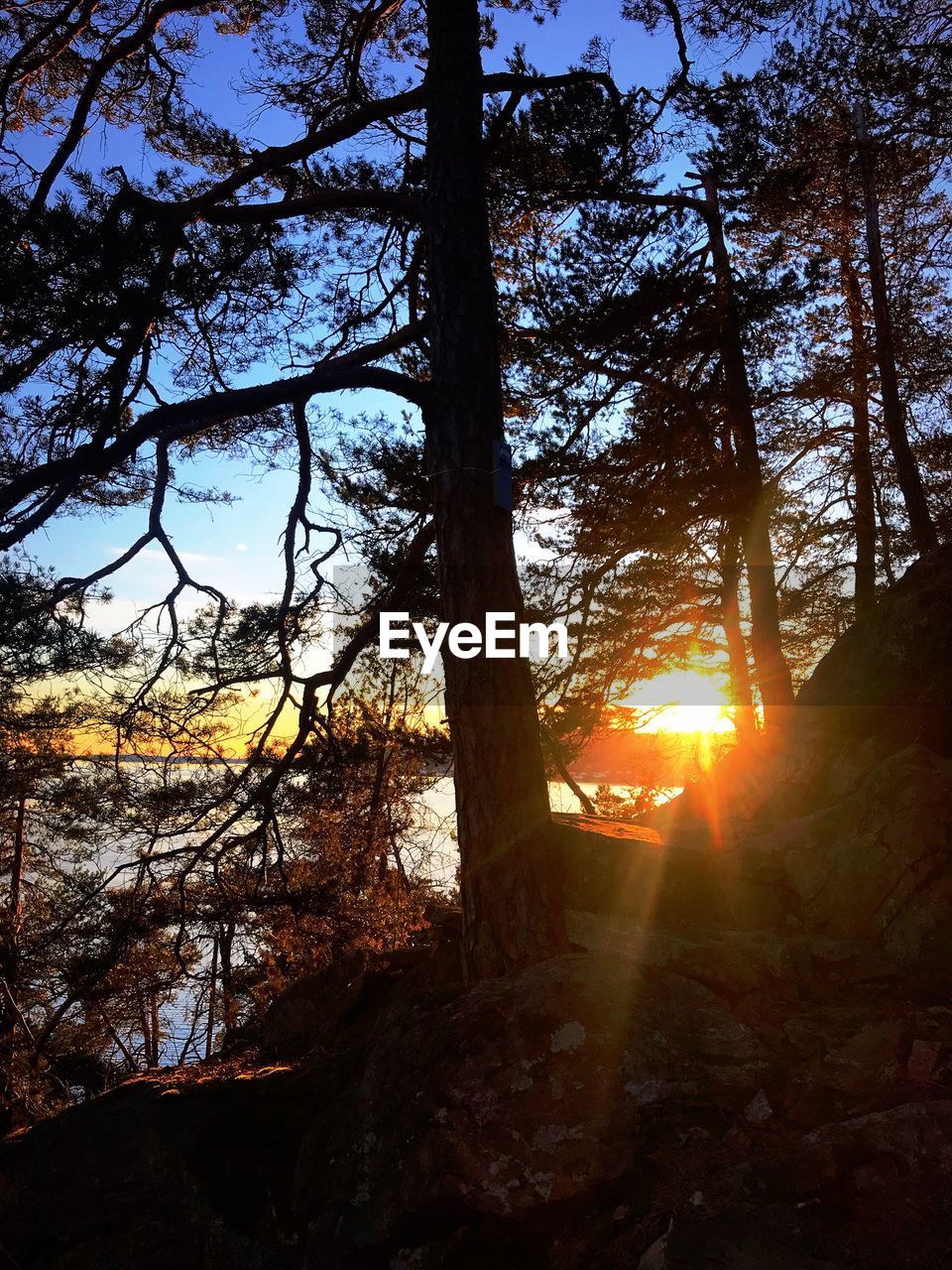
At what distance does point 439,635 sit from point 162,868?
2.94 metres

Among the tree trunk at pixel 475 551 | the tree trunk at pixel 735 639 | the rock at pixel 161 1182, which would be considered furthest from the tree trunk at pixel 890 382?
the rock at pixel 161 1182

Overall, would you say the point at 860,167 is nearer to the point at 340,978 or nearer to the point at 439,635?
the point at 439,635

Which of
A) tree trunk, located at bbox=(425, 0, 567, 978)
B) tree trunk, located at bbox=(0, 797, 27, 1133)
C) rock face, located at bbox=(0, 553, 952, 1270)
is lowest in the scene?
tree trunk, located at bbox=(0, 797, 27, 1133)

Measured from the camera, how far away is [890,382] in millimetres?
9594

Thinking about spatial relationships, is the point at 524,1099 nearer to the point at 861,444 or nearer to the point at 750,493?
the point at 750,493

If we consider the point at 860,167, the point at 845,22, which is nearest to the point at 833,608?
the point at 860,167

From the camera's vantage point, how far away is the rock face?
2.50 m

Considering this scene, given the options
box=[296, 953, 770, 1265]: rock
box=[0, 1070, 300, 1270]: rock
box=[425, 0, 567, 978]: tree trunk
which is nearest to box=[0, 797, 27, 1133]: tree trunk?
box=[0, 1070, 300, 1270]: rock

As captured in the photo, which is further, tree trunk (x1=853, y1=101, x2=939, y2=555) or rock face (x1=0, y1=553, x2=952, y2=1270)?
tree trunk (x1=853, y1=101, x2=939, y2=555)

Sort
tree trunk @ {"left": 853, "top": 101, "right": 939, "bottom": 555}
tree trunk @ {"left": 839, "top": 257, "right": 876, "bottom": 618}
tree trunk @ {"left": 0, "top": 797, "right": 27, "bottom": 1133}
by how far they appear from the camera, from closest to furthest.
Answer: tree trunk @ {"left": 0, "top": 797, "right": 27, "bottom": 1133}
tree trunk @ {"left": 853, "top": 101, "right": 939, "bottom": 555}
tree trunk @ {"left": 839, "top": 257, "right": 876, "bottom": 618}

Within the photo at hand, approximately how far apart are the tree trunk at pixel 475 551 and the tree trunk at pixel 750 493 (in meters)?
4.00

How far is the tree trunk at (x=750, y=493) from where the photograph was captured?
8.28 metres

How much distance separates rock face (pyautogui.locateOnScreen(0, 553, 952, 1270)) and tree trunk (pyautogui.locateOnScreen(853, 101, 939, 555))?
4909mm

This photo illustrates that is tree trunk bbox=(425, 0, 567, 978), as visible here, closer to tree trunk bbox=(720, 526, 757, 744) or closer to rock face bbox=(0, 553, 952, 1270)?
rock face bbox=(0, 553, 952, 1270)
